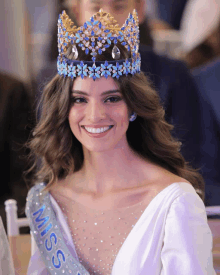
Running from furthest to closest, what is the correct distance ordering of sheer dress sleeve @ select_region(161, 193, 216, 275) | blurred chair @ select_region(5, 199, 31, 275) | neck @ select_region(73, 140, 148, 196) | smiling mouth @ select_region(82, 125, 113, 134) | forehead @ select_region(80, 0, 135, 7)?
forehead @ select_region(80, 0, 135, 7)
blurred chair @ select_region(5, 199, 31, 275)
neck @ select_region(73, 140, 148, 196)
smiling mouth @ select_region(82, 125, 113, 134)
sheer dress sleeve @ select_region(161, 193, 216, 275)

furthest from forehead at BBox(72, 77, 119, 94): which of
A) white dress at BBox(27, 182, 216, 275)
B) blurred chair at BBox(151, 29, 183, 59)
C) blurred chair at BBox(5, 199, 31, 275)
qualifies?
blurred chair at BBox(151, 29, 183, 59)

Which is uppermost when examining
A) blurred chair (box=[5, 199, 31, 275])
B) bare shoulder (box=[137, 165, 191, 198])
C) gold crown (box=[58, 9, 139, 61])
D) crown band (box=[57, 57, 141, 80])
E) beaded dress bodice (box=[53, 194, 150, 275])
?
gold crown (box=[58, 9, 139, 61])

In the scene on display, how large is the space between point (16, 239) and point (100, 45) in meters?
1.05

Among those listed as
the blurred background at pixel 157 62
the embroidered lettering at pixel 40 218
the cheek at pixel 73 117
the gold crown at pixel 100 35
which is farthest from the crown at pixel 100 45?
the blurred background at pixel 157 62

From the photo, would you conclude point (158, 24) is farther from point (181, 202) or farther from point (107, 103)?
point (181, 202)

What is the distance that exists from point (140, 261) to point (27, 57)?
144 centimetres

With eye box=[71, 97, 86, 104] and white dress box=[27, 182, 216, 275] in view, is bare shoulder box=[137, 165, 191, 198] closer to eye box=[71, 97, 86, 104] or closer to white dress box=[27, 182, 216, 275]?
white dress box=[27, 182, 216, 275]

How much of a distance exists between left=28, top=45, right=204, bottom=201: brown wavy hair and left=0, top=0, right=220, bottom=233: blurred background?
28.4 inches

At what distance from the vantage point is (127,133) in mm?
1407

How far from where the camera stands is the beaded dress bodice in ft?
4.15

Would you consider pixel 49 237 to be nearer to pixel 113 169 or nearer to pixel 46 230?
pixel 46 230

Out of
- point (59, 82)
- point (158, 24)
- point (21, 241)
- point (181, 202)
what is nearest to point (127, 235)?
point (181, 202)

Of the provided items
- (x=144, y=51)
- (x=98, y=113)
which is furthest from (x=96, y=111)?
(x=144, y=51)

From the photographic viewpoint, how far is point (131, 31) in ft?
4.01
